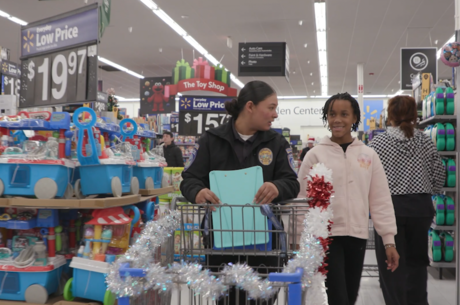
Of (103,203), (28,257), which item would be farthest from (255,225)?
(28,257)

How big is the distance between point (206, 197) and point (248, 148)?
1.27 feet

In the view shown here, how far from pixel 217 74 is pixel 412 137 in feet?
17.1

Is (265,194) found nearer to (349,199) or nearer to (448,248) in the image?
(349,199)

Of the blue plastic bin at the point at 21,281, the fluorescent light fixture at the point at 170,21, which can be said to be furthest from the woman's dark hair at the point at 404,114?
the fluorescent light fixture at the point at 170,21

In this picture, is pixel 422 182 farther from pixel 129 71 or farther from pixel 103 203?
pixel 129 71

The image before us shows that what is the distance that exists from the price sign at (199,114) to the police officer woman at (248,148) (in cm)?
373

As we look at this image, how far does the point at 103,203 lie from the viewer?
2627 millimetres

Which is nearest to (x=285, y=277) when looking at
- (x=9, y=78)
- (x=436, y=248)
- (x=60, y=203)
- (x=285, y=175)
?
(x=285, y=175)

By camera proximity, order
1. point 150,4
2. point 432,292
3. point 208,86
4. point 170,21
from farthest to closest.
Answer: point 170,21, point 150,4, point 208,86, point 432,292

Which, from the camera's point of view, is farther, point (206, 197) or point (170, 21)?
point (170, 21)

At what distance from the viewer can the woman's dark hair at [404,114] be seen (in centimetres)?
346

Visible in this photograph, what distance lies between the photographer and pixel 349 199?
96.7 inches

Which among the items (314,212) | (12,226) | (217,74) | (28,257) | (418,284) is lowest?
(418,284)

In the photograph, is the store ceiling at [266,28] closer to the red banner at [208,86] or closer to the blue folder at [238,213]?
the red banner at [208,86]
